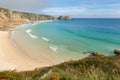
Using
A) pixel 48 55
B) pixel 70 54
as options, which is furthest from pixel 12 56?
pixel 70 54

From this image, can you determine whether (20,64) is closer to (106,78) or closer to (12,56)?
(12,56)

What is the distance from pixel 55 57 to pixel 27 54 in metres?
3.86

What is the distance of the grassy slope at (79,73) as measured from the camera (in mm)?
5063

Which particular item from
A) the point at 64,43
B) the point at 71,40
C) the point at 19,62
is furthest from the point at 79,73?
the point at 71,40

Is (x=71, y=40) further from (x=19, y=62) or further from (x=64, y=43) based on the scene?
(x=19, y=62)

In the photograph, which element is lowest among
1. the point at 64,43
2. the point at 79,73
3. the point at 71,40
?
the point at 71,40

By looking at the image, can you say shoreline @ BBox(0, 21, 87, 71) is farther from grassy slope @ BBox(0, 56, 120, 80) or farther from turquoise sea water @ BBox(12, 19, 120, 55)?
grassy slope @ BBox(0, 56, 120, 80)

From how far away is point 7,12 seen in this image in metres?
108

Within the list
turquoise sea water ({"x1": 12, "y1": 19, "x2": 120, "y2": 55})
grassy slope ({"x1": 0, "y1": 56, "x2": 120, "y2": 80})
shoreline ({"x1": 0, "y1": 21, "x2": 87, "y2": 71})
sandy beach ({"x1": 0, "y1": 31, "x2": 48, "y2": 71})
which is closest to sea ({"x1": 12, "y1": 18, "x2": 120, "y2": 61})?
turquoise sea water ({"x1": 12, "y1": 19, "x2": 120, "y2": 55})

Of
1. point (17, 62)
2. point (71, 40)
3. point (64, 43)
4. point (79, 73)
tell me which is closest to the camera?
point (79, 73)

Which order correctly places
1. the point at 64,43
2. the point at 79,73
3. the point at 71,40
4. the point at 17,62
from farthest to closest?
the point at 71,40
the point at 64,43
the point at 17,62
the point at 79,73

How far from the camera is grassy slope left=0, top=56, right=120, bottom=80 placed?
506 centimetres

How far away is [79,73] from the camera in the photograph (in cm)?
763

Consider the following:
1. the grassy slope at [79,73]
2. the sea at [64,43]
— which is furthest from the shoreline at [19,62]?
the grassy slope at [79,73]
